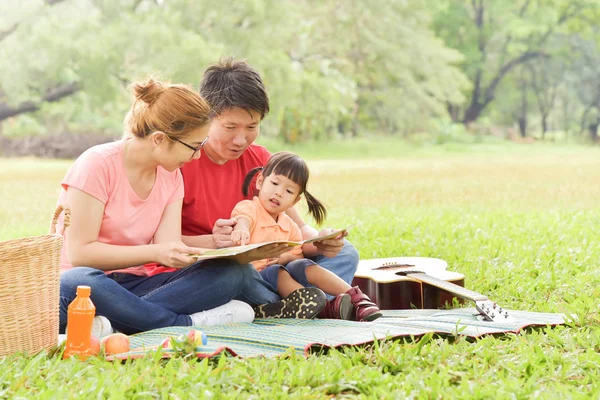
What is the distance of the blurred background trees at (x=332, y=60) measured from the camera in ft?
51.9

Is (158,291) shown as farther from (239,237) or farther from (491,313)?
(491,313)

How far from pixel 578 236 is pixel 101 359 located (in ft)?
13.3

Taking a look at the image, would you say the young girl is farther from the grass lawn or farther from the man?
the grass lawn

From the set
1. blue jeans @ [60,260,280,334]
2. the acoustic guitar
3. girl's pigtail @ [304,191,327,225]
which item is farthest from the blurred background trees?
blue jeans @ [60,260,280,334]

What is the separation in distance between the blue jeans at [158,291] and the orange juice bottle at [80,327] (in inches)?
9.7

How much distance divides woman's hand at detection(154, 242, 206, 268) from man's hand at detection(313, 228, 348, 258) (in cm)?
62

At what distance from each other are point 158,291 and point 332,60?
20.0 metres

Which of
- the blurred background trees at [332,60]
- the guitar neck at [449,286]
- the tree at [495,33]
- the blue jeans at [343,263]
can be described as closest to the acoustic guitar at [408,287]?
the guitar neck at [449,286]

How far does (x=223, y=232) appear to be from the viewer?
132 inches

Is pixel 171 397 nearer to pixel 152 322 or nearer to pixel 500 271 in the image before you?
pixel 152 322

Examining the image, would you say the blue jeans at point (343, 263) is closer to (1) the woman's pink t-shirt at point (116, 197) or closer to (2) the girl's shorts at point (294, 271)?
(2) the girl's shorts at point (294, 271)

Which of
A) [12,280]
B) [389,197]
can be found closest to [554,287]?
[12,280]

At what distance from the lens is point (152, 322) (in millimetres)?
3145

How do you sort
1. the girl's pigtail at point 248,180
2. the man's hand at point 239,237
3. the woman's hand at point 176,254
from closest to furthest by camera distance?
the woman's hand at point 176,254 → the man's hand at point 239,237 → the girl's pigtail at point 248,180
